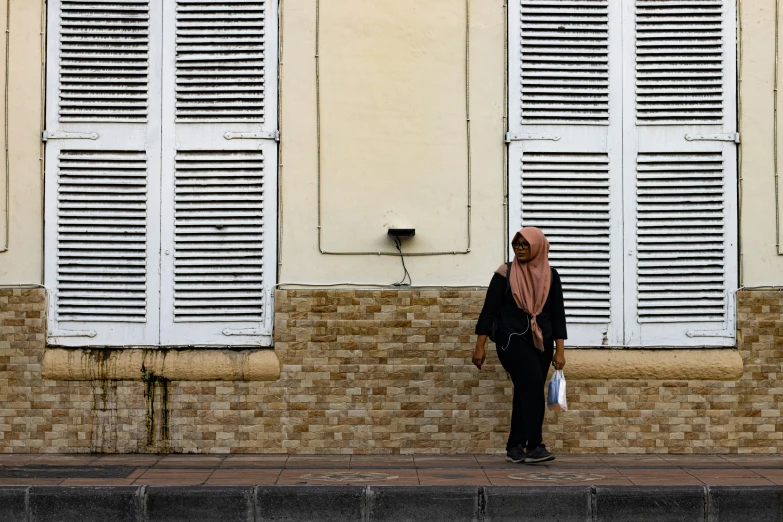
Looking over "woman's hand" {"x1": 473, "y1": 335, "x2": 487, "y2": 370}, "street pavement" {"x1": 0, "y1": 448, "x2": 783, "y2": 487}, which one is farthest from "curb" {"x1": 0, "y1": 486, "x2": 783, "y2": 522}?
"woman's hand" {"x1": 473, "y1": 335, "x2": 487, "y2": 370}

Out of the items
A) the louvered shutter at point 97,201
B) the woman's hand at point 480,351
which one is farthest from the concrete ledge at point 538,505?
the louvered shutter at point 97,201

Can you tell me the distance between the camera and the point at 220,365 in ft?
27.4

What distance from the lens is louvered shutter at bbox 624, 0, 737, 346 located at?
27.9 ft

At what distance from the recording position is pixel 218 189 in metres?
8.48

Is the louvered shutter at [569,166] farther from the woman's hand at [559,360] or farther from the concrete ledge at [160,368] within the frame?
the concrete ledge at [160,368]

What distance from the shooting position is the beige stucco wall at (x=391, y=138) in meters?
8.48

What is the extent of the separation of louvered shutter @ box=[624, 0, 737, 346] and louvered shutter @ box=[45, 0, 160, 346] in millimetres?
3556

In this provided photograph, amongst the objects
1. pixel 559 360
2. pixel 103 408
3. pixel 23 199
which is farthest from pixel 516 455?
pixel 23 199

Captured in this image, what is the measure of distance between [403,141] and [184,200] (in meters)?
1.68

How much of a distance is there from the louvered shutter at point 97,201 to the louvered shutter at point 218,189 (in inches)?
5.4

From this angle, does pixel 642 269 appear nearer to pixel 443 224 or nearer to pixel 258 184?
pixel 443 224

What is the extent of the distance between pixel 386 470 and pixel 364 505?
0.96 m

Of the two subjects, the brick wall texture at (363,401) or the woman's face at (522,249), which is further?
the brick wall texture at (363,401)

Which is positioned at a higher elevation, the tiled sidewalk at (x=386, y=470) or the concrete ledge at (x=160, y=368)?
the concrete ledge at (x=160, y=368)
